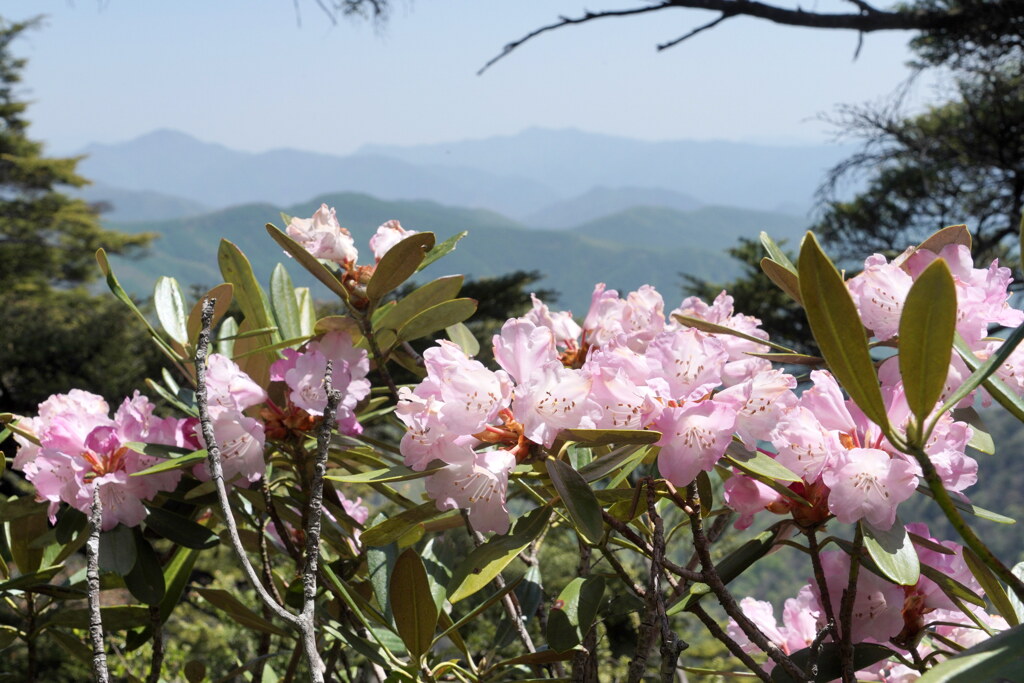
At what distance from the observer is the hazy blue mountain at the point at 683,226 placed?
90.8 metres

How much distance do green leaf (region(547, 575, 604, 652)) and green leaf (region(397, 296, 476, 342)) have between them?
194 millimetres

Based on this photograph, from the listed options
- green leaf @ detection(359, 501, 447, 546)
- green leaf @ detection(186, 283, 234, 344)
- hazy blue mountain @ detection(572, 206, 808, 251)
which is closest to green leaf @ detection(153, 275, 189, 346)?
green leaf @ detection(186, 283, 234, 344)

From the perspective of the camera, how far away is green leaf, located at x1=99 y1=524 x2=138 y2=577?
525 millimetres

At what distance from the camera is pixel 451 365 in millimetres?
418

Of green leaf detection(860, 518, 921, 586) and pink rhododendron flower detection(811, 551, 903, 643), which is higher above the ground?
green leaf detection(860, 518, 921, 586)

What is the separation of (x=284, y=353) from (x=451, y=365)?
0.65ft

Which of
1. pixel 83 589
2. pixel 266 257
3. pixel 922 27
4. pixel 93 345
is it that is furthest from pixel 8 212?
pixel 266 257

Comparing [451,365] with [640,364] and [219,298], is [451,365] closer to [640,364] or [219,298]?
[640,364]

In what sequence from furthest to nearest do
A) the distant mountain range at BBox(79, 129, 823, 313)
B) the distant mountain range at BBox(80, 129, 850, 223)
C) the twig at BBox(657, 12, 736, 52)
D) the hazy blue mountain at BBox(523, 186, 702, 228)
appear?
the distant mountain range at BBox(80, 129, 850, 223), the hazy blue mountain at BBox(523, 186, 702, 228), the distant mountain range at BBox(79, 129, 823, 313), the twig at BBox(657, 12, 736, 52)

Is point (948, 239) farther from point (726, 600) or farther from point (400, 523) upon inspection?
point (400, 523)

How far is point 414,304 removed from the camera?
60 cm

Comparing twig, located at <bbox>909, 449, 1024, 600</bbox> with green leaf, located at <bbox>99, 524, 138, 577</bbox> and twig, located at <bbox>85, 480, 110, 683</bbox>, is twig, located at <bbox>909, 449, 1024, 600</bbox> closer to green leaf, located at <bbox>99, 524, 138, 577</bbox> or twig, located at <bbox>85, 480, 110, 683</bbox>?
twig, located at <bbox>85, 480, 110, 683</bbox>

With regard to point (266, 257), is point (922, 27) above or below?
above

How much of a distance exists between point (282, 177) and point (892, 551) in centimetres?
14937
